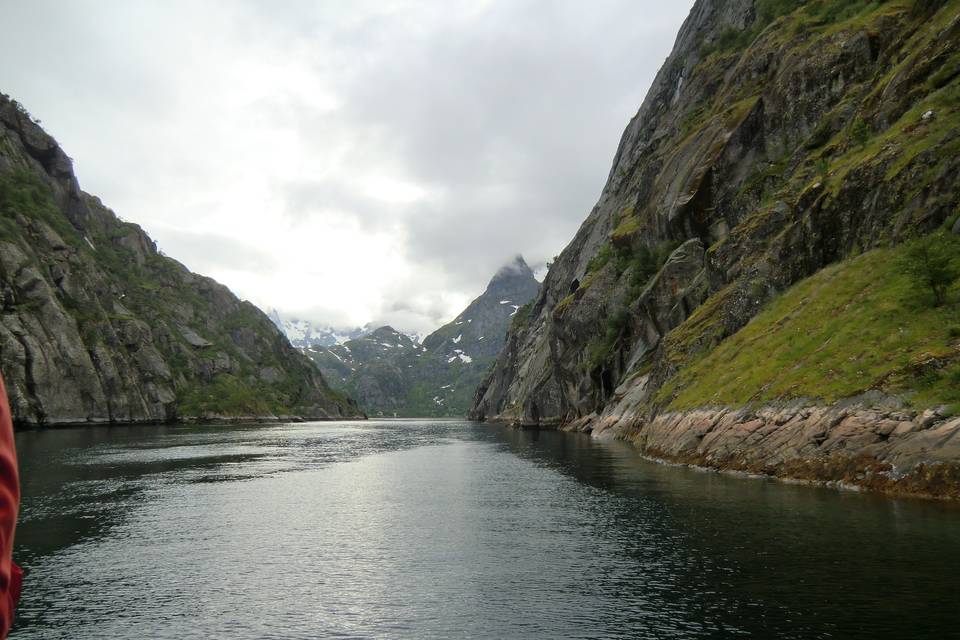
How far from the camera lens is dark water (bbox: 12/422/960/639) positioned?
2194cm

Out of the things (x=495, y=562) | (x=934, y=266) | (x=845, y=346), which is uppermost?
(x=934, y=266)

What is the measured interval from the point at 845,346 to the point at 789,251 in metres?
26.4

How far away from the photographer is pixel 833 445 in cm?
4288

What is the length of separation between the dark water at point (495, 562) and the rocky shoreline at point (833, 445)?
2.34 metres

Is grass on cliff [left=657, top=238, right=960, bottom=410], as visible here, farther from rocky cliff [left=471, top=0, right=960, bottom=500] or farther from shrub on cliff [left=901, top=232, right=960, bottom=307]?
shrub on cliff [left=901, top=232, right=960, bottom=307]

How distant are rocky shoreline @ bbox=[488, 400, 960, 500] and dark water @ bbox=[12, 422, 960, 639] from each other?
92.1 inches

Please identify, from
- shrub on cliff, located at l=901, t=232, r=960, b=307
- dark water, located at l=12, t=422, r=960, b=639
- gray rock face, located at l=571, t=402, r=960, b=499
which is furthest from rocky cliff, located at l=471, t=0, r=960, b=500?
dark water, located at l=12, t=422, r=960, b=639

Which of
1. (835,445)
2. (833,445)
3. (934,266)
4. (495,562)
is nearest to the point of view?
(495,562)

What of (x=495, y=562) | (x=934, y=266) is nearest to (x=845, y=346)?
(x=934, y=266)

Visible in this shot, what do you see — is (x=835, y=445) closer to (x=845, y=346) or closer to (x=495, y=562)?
(x=845, y=346)

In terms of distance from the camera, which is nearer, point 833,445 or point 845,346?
point 833,445

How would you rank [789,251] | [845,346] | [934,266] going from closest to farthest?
[934,266]
[845,346]
[789,251]

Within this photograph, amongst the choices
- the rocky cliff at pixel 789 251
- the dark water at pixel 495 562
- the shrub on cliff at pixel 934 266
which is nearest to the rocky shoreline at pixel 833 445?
the rocky cliff at pixel 789 251

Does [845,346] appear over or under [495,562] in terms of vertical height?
over
